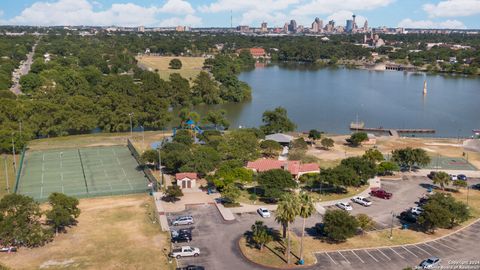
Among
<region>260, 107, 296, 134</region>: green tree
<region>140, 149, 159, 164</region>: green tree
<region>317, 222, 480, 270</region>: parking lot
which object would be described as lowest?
<region>317, 222, 480, 270</region>: parking lot

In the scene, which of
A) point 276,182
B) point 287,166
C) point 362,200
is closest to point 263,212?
point 276,182

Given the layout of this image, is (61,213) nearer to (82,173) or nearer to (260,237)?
(260,237)

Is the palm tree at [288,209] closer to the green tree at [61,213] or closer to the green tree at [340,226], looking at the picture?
the green tree at [340,226]

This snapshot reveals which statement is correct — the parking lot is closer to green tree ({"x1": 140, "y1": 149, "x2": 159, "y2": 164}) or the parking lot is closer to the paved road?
the paved road

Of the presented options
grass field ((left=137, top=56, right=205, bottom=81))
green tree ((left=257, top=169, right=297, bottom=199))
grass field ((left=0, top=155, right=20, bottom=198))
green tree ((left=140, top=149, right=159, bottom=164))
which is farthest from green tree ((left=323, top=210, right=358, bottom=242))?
grass field ((left=137, top=56, right=205, bottom=81))

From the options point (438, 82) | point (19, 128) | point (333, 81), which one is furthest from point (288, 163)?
point (438, 82)

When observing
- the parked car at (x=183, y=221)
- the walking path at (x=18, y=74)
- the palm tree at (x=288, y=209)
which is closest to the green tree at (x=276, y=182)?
the parked car at (x=183, y=221)

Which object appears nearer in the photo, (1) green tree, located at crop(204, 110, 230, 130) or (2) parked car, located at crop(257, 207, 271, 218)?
(2) parked car, located at crop(257, 207, 271, 218)

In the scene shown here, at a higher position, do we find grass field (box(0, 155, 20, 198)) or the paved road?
grass field (box(0, 155, 20, 198))
